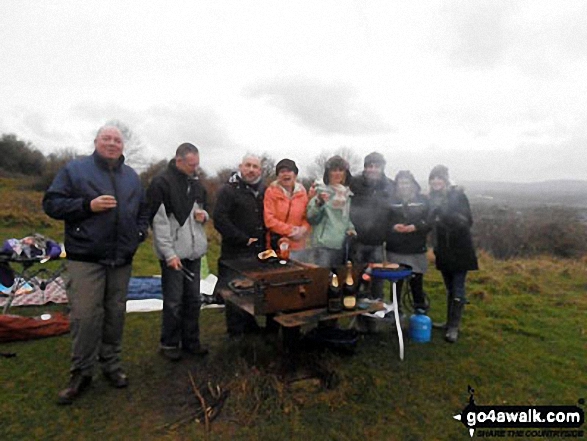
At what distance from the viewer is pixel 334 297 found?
311cm

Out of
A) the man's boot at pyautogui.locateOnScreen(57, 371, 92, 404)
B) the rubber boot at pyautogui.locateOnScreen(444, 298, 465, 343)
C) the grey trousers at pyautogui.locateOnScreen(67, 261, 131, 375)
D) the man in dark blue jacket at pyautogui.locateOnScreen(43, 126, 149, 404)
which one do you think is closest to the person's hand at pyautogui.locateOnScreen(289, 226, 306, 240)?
the man in dark blue jacket at pyautogui.locateOnScreen(43, 126, 149, 404)

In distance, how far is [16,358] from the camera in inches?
148

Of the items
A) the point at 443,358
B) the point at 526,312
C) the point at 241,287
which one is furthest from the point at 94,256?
the point at 526,312

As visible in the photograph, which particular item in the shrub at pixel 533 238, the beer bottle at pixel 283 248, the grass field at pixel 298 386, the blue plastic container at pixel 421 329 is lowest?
the shrub at pixel 533 238

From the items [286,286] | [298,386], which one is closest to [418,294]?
[298,386]

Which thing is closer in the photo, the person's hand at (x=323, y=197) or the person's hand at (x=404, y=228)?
the person's hand at (x=323, y=197)

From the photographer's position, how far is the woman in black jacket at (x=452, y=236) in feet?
13.8

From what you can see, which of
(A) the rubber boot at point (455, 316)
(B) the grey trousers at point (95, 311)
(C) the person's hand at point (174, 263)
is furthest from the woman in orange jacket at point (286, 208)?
(A) the rubber boot at point (455, 316)

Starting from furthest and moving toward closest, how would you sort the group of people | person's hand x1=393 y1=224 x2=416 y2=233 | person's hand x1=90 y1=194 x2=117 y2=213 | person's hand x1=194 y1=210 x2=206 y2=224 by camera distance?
person's hand x1=393 y1=224 x2=416 y2=233 < person's hand x1=194 y1=210 x2=206 y2=224 < the group of people < person's hand x1=90 y1=194 x2=117 y2=213

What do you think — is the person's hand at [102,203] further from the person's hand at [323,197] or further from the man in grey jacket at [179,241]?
the person's hand at [323,197]

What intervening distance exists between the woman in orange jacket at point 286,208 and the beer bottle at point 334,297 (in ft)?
2.40

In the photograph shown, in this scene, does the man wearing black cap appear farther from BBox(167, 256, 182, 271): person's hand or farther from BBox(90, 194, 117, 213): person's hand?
BBox(90, 194, 117, 213): person's hand

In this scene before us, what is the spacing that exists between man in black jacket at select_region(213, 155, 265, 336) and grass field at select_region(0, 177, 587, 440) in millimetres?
822

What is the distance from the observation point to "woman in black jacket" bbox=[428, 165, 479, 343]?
4.20m
